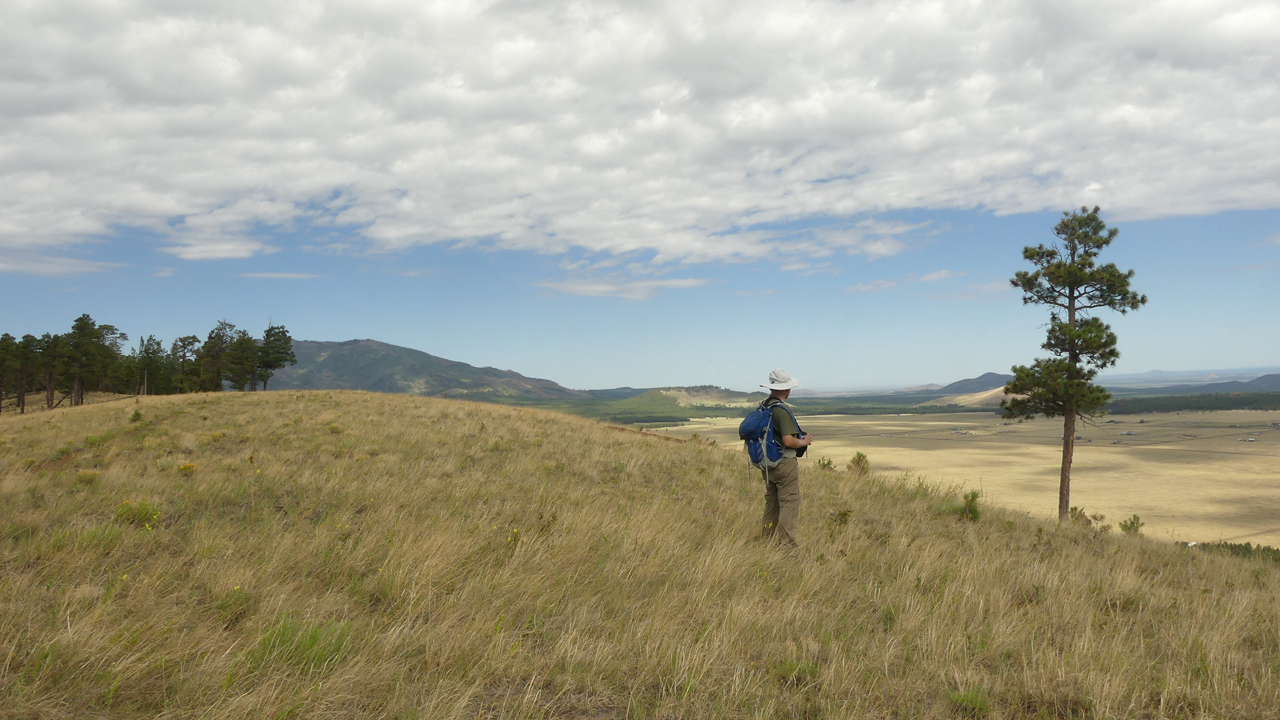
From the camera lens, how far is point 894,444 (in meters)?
134

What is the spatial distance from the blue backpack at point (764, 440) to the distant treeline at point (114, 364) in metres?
76.2

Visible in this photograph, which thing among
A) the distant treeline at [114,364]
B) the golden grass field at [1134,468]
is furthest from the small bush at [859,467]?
the distant treeline at [114,364]

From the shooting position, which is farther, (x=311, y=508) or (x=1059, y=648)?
(x=311, y=508)

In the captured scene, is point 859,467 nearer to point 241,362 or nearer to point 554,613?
point 554,613

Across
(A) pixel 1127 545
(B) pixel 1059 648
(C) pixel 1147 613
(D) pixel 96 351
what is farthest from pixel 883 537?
(D) pixel 96 351

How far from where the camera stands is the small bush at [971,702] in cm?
370

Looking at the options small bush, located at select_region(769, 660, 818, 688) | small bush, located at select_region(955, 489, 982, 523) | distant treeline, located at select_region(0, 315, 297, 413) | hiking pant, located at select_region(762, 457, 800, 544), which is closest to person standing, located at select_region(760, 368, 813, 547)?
hiking pant, located at select_region(762, 457, 800, 544)

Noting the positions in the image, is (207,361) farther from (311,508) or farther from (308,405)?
(311,508)

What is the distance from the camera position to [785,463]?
7777 mm

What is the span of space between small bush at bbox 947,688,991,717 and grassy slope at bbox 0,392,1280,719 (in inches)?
0.8

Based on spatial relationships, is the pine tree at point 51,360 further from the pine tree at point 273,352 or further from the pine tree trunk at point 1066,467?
the pine tree trunk at point 1066,467

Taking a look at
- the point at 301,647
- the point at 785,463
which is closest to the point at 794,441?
the point at 785,463

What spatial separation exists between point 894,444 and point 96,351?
135843 mm

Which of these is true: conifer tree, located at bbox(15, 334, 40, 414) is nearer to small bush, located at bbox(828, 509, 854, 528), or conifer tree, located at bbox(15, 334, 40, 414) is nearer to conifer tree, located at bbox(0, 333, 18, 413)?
conifer tree, located at bbox(0, 333, 18, 413)
